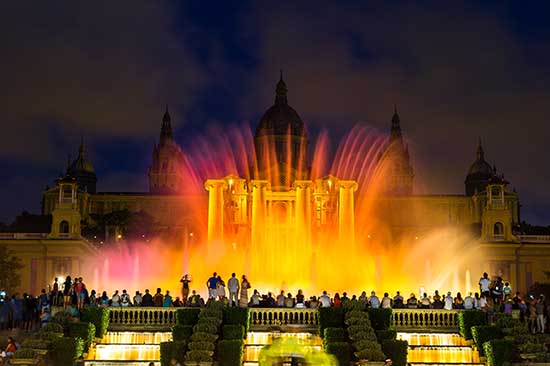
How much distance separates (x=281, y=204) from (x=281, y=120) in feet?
209

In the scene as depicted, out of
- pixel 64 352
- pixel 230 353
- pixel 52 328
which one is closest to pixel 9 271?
pixel 52 328

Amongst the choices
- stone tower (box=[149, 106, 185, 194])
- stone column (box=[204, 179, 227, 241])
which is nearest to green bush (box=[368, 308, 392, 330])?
stone column (box=[204, 179, 227, 241])

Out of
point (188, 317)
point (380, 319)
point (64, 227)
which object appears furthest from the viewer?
point (64, 227)

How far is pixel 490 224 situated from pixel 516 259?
15.2 feet

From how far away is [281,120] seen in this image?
148500 millimetres

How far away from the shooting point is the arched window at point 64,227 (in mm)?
109188

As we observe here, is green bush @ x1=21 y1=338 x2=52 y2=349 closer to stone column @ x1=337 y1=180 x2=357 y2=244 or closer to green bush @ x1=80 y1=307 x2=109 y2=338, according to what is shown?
green bush @ x1=80 y1=307 x2=109 y2=338

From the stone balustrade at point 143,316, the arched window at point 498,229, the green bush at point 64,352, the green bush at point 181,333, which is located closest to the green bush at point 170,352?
the green bush at point 181,333

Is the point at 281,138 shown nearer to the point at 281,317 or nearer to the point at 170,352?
the point at 281,317

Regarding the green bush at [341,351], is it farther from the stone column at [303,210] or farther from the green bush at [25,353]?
the stone column at [303,210]

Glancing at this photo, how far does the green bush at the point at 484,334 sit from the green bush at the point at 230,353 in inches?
353

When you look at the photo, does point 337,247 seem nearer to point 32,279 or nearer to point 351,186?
point 351,186

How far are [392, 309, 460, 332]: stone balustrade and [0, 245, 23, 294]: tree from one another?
6646cm

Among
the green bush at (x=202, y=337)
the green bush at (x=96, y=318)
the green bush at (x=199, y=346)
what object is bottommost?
the green bush at (x=199, y=346)
